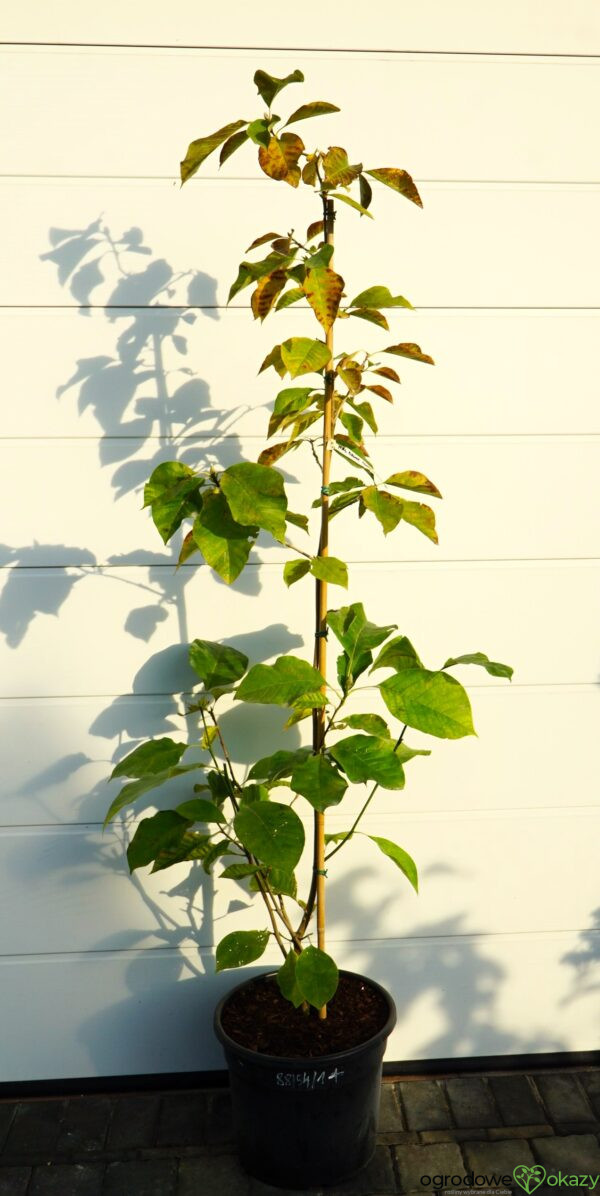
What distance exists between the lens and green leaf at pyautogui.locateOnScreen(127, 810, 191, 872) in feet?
6.39

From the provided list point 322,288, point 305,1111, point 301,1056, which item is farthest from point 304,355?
point 305,1111

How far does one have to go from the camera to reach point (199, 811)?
1.95 meters

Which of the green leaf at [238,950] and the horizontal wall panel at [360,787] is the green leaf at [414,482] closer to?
the horizontal wall panel at [360,787]

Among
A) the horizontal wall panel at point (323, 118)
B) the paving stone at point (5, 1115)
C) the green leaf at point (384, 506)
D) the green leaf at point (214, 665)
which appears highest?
the horizontal wall panel at point (323, 118)

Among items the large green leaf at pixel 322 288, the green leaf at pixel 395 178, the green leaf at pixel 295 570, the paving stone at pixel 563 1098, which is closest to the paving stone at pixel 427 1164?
the paving stone at pixel 563 1098

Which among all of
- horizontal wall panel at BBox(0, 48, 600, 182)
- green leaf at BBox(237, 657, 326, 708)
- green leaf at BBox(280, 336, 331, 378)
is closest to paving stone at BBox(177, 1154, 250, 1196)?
green leaf at BBox(237, 657, 326, 708)

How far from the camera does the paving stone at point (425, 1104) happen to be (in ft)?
7.27

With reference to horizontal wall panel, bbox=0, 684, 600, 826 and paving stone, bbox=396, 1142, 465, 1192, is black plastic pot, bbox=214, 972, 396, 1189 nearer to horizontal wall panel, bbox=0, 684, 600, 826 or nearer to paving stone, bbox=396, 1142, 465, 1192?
paving stone, bbox=396, 1142, 465, 1192

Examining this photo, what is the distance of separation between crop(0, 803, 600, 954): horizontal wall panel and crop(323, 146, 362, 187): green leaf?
1.26m

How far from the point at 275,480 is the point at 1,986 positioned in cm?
134

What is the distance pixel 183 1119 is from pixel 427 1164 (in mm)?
527

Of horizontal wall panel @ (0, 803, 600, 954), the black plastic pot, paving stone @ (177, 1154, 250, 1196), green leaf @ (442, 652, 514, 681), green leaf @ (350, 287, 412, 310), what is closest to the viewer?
green leaf @ (350, 287, 412, 310)

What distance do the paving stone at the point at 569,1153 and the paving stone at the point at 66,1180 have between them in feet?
2.90

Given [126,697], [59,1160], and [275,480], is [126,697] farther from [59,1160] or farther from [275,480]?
[59,1160]
